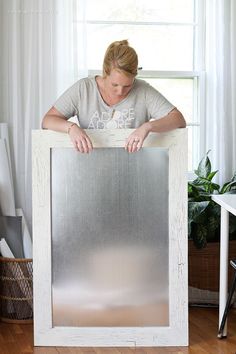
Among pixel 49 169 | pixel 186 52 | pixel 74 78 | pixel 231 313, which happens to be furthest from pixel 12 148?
pixel 231 313

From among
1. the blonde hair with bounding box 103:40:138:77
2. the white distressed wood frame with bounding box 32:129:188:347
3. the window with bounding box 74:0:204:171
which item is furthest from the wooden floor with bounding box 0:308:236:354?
the blonde hair with bounding box 103:40:138:77

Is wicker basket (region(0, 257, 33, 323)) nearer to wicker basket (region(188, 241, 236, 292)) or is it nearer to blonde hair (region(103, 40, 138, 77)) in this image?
wicker basket (region(188, 241, 236, 292))

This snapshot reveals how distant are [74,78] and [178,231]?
129 cm

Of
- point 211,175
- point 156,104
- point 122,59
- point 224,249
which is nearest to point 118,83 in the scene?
point 122,59

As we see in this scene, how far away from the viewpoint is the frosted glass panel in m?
3.36

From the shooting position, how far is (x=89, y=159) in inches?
132

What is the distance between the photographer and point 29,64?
13.8ft

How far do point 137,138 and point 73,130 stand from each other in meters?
0.29

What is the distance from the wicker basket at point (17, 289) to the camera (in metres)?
3.87

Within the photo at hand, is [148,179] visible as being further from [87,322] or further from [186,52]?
[186,52]

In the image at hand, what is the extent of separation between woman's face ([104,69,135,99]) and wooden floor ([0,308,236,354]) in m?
1.20

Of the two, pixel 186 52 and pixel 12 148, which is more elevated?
pixel 186 52

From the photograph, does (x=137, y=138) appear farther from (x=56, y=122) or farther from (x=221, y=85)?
(x=221, y=85)

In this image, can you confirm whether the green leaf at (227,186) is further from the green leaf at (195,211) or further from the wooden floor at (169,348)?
the wooden floor at (169,348)
